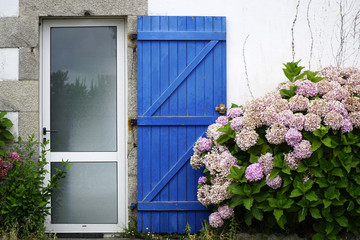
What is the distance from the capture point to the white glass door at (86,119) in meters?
4.43

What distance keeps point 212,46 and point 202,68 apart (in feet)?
0.86

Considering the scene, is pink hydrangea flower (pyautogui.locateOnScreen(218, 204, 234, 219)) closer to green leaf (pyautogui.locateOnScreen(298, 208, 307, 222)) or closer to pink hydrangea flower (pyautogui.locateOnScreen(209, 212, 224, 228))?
pink hydrangea flower (pyautogui.locateOnScreen(209, 212, 224, 228))

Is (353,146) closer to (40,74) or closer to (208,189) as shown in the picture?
(208,189)

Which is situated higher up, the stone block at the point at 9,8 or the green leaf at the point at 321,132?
the stone block at the point at 9,8

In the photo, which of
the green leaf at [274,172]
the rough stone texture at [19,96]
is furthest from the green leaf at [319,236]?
the rough stone texture at [19,96]

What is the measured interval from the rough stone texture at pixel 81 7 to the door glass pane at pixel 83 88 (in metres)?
0.21

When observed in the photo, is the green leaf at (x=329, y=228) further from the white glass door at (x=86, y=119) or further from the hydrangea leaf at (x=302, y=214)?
the white glass door at (x=86, y=119)

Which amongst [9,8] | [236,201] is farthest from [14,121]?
[236,201]

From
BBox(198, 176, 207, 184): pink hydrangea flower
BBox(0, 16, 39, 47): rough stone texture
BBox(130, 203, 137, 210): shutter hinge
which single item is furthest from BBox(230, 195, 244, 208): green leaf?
BBox(0, 16, 39, 47): rough stone texture

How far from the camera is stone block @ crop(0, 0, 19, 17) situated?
14.2 feet

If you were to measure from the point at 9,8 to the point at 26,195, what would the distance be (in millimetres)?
2049

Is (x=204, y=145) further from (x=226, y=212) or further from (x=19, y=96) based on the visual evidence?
(x=19, y=96)

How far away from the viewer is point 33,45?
14.2 feet

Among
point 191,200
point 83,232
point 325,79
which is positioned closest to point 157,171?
point 191,200
